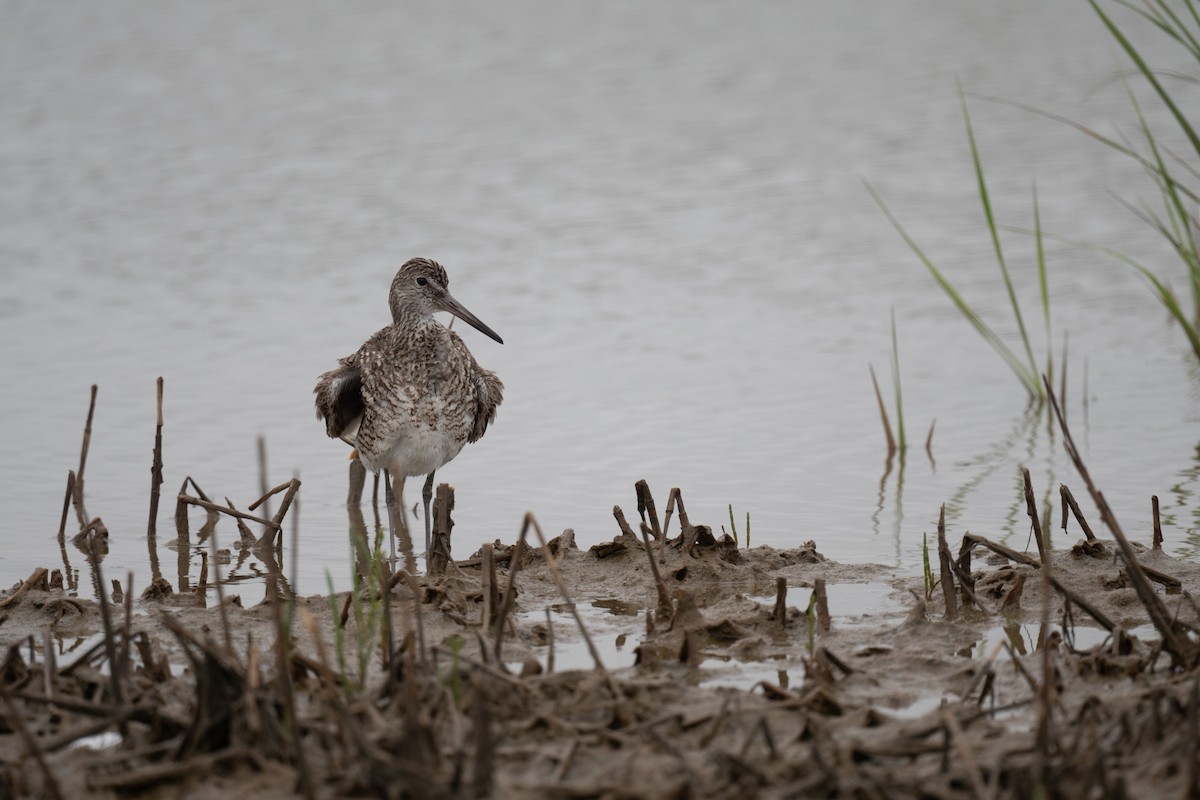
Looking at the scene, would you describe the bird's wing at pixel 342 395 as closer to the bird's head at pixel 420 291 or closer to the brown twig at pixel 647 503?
the bird's head at pixel 420 291

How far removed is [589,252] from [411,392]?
Answer: 697cm

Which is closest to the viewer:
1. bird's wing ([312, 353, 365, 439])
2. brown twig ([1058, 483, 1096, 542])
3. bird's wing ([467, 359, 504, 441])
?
brown twig ([1058, 483, 1096, 542])

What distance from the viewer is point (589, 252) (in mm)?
15250

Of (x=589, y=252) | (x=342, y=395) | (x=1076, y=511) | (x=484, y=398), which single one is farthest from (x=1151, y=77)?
(x=589, y=252)

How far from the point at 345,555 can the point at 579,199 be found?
9.41 m

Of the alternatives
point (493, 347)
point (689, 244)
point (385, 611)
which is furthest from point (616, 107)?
point (385, 611)

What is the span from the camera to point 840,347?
12445 millimetres

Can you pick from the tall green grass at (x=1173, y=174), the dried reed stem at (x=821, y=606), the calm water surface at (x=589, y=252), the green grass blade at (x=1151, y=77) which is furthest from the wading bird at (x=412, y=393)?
the green grass blade at (x=1151, y=77)

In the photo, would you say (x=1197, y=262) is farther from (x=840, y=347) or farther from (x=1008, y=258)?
(x=1008, y=258)

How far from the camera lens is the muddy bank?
439 centimetres

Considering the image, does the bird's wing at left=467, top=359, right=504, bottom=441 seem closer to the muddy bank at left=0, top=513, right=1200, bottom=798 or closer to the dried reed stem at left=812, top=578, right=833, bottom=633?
the muddy bank at left=0, top=513, right=1200, bottom=798

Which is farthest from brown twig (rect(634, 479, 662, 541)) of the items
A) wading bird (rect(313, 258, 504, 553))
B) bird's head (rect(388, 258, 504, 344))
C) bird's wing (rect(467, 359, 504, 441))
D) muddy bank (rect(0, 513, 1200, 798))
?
bird's head (rect(388, 258, 504, 344))

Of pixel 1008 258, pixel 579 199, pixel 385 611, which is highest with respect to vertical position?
pixel 579 199

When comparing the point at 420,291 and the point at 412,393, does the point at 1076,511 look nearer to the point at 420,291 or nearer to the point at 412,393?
the point at 412,393
